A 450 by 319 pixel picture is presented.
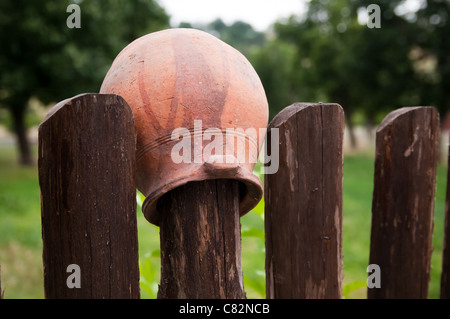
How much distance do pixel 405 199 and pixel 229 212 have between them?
0.72m

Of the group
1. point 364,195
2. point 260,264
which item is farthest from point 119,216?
point 364,195

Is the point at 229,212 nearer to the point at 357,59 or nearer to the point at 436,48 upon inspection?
the point at 436,48

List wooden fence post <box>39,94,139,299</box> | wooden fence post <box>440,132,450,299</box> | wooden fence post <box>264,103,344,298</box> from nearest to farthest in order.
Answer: wooden fence post <box>39,94,139,299</box>
wooden fence post <box>264,103,344,298</box>
wooden fence post <box>440,132,450,299</box>

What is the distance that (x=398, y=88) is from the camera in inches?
500

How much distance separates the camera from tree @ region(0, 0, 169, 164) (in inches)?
408

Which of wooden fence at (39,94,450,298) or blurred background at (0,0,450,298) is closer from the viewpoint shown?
wooden fence at (39,94,450,298)

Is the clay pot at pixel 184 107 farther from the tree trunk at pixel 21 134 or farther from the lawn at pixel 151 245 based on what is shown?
the tree trunk at pixel 21 134

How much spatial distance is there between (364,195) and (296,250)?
7.58m

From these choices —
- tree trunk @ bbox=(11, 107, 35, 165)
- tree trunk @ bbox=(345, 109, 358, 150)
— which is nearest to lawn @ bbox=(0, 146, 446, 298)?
tree trunk @ bbox=(11, 107, 35, 165)

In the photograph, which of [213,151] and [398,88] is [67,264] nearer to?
[213,151]

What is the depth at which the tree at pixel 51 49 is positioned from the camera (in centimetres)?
1037

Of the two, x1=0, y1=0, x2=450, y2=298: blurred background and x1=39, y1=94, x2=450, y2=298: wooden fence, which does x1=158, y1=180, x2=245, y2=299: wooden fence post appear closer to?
x1=39, y1=94, x2=450, y2=298: wooden fence

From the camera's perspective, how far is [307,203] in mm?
1365

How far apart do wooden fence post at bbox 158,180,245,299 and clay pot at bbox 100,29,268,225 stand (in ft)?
0.25
